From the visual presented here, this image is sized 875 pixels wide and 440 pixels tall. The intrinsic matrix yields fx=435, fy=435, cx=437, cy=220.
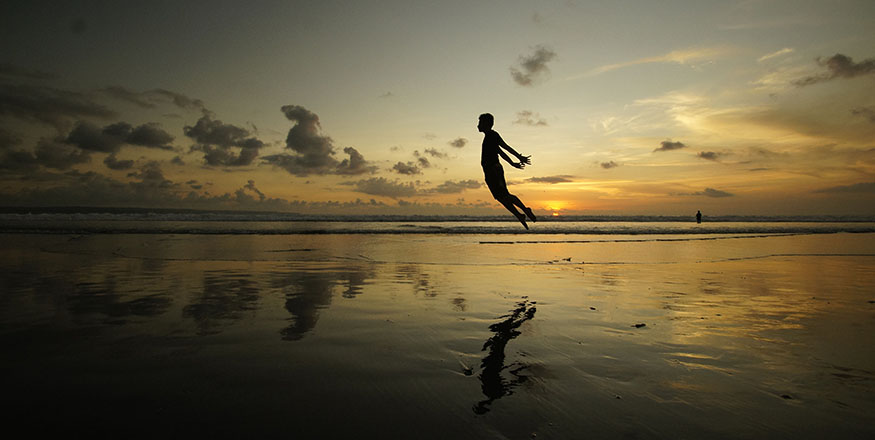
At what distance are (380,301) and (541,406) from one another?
461 centimetres

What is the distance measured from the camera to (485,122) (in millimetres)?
9523

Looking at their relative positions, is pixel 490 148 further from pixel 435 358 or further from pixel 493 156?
pixel 435 358

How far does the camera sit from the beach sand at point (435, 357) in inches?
125

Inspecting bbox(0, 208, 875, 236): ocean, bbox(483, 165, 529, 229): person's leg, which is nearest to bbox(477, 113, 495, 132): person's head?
bbox(483, 165, 529, 229): person's leg

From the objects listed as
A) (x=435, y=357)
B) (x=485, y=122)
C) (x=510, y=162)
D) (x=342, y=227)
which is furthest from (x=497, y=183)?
(x=342, y=227)

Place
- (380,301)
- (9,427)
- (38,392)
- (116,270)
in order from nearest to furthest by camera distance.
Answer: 1. (9,427)
2. (38,392)
3. (380,301)
4. (116,270)

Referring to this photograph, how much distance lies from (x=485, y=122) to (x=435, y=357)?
6.17 metres

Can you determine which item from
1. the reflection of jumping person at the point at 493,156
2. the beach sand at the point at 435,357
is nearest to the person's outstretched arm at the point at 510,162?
the reflection of jumping person at the point at 493,156

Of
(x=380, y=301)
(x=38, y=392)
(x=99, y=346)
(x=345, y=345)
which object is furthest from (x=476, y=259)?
(x=38, y=392)

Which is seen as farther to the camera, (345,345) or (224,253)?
(224,253)

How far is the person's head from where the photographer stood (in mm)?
9500

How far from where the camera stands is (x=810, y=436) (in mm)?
2990

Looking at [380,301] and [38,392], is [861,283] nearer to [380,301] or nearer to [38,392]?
[380,301]

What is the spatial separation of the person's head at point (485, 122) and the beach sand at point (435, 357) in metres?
3.46
